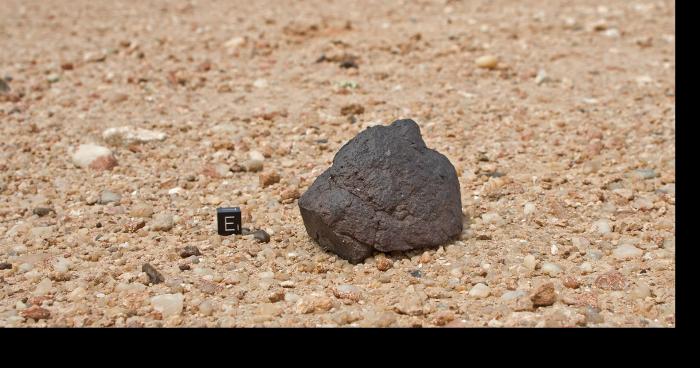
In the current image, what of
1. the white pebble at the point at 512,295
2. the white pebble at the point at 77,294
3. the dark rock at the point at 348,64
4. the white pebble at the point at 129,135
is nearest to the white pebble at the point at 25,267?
the white pebble at the point at 77,294

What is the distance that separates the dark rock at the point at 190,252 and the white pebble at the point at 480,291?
136 cm

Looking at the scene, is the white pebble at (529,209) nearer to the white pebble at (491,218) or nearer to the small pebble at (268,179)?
the white pebble at (491,218)

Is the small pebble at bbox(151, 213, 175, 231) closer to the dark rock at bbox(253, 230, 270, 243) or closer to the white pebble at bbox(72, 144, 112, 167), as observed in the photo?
the dark rock at bbox(253, 230, 270, 243)

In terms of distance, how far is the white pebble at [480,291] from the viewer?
11.8ft

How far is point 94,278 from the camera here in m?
3.79

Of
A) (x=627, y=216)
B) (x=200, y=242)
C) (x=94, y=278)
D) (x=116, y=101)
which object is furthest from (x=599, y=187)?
(x=116, y=101)

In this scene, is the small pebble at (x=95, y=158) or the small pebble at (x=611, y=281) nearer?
the small pebble at (x=611, y=281)

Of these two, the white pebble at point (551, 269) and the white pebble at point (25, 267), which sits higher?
the white pebble at point (25, 267)

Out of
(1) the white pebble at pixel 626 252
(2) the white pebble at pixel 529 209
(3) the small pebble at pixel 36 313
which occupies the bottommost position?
(1) the white pebble at pixel 626 252

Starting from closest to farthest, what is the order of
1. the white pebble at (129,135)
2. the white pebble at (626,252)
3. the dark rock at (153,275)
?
the dark rock at (153,275) < the white pebble at (626,252) < the white pebble at (129,135)

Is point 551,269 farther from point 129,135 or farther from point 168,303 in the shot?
point 129,135

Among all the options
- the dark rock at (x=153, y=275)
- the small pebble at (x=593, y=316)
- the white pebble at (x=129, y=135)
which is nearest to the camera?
the small pebble at (x=593, y=316)

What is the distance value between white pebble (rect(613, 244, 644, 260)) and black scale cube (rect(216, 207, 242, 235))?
189 cm

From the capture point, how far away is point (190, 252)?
4039mm
